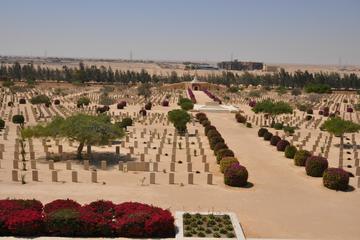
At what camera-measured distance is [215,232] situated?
15188 mm

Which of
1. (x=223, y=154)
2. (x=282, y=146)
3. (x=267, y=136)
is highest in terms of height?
(x=223, y=154)

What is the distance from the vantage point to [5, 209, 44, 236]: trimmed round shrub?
46.6ft

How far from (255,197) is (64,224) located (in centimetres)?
961

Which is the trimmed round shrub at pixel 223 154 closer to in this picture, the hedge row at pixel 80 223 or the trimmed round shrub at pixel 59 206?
the hedge row at pixel 80 223

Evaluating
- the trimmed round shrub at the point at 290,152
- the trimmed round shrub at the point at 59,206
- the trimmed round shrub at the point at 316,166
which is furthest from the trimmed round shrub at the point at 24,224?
the trimmed round shrub at the point at 290,152

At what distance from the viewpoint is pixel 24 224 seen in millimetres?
14219

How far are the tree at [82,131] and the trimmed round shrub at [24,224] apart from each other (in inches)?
504

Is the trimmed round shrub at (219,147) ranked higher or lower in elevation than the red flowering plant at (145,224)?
lower

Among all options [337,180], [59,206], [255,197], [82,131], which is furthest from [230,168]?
[59,206]

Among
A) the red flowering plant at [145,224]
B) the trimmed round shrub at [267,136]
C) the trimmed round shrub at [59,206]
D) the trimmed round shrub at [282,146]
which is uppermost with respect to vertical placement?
the trimmed round shrub at [59,206]

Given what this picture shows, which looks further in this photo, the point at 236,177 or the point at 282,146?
the point at 282,146

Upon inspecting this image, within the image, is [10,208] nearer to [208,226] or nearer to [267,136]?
[208,226]

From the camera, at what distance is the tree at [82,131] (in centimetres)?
2729

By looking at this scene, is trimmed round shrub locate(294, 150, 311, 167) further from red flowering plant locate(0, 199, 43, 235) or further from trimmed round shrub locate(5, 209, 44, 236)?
trimmed round shrub locate(5, 209, 44, 236)
